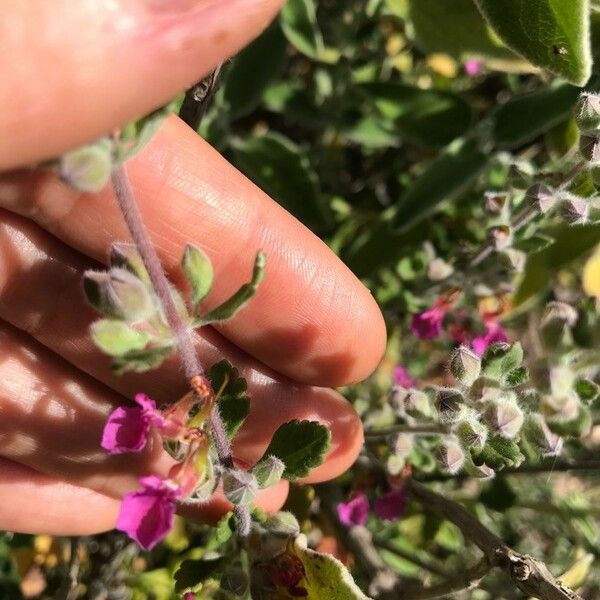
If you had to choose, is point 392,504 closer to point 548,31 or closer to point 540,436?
point 540,436

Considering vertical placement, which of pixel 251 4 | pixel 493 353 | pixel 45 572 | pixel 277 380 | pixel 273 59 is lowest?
pixel 45 572

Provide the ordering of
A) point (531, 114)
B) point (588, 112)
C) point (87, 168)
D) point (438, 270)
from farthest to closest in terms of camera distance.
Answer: point (438, 270)
point (531, 114)
point (588, 112)
point (87, 168)

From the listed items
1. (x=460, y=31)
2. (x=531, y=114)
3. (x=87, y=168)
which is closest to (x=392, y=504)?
(x=531, y=114)

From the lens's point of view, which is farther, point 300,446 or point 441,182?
point 441,182

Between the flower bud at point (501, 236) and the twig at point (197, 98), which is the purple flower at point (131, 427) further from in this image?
the flower bud at point (501, 236)

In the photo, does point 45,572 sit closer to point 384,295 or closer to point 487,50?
point 384,295

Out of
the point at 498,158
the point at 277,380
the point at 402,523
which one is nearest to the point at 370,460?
the point at 402,523
